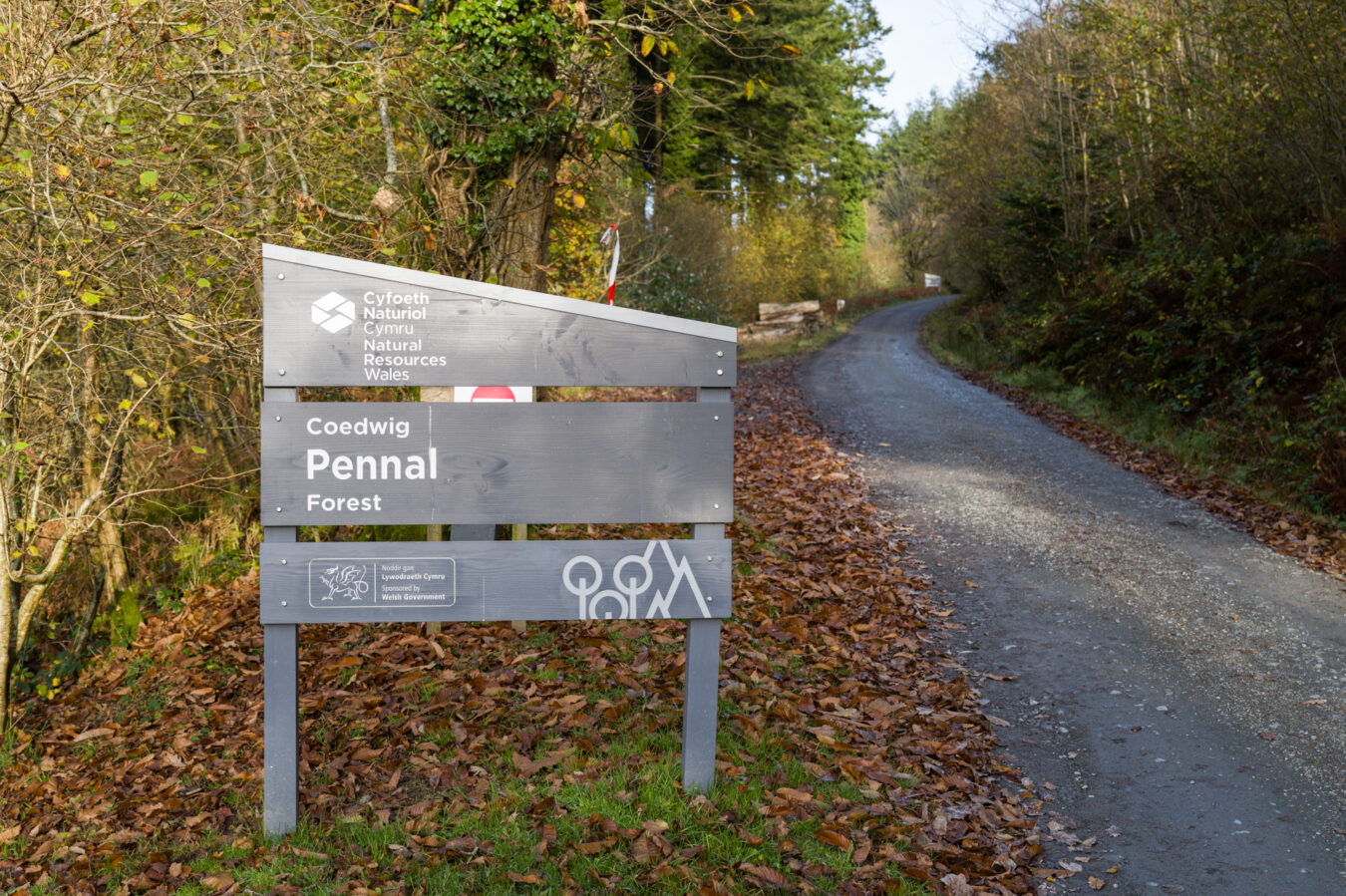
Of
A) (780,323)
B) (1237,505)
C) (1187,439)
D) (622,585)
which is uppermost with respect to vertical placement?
(780,323)

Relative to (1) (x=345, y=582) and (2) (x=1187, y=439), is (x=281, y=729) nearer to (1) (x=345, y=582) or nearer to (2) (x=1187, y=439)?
(1) (x=345, y=582)

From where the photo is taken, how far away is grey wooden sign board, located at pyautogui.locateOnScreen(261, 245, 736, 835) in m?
3.94

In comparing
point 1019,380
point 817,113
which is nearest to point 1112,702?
point 1019,380

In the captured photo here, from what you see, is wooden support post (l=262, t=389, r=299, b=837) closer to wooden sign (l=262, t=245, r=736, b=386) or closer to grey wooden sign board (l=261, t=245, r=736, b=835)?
grey wooden sign board (l=261, t=245, r=736, b=835)

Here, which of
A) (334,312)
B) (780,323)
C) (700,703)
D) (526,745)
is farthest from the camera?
(780,323)

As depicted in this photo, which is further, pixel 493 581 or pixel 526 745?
pixel 526 745

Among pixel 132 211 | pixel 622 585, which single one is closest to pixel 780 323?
pixel 132 211

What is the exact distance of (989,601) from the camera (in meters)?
7.38

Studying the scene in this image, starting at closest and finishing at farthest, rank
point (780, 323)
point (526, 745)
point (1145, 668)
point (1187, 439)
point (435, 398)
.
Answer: point (526, 745) < point (1145, 668) < point (435, 398) < point (1187, 439) < point (780, 323)

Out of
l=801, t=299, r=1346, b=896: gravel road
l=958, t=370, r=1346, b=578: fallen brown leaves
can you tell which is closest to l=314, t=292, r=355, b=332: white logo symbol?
l=801, t=299, r=1346, b=896: gravel road

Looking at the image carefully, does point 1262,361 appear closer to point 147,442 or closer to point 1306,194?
point 1306,194

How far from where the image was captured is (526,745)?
478cm

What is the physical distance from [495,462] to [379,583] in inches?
26.9

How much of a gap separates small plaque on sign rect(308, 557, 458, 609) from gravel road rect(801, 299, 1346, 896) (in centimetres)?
280
